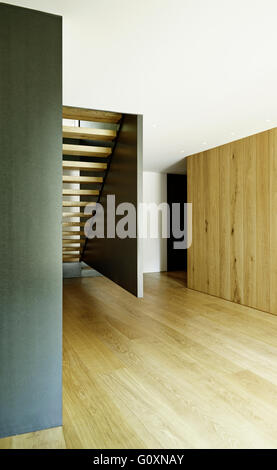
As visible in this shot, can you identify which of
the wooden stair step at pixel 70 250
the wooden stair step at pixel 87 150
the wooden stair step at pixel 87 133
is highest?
the wooden stair step at pixel 87 133

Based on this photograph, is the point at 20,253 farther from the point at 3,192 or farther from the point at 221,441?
the point at 221,441

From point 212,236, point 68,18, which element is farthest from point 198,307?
point 68,18

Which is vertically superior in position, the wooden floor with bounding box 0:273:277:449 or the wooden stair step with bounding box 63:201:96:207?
the wooden stair step with bounding box 63:201:96:207

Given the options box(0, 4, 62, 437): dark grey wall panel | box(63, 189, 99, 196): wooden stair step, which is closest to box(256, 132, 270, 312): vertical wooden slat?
box(63, 189, 99, 196): wooden stair step

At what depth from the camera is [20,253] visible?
5.68 ft

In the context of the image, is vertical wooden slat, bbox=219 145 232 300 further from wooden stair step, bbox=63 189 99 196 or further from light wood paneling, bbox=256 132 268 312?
wooden stair step, bbox=63 189 99 196

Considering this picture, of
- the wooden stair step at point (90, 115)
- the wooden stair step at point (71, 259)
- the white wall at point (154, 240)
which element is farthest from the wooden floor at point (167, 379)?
the white wall at point (154, 240)

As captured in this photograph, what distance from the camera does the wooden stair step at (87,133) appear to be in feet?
11.8

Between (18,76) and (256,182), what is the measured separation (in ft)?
10.7

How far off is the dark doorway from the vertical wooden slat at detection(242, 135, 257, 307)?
3.37 m

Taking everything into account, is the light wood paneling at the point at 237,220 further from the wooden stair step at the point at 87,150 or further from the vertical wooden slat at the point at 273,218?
the wooden stair step at the point at 87,150

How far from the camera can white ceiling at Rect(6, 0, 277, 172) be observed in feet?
5.47

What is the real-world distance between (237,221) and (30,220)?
11.1 ft

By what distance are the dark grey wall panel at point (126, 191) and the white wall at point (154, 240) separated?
3.15 metres
